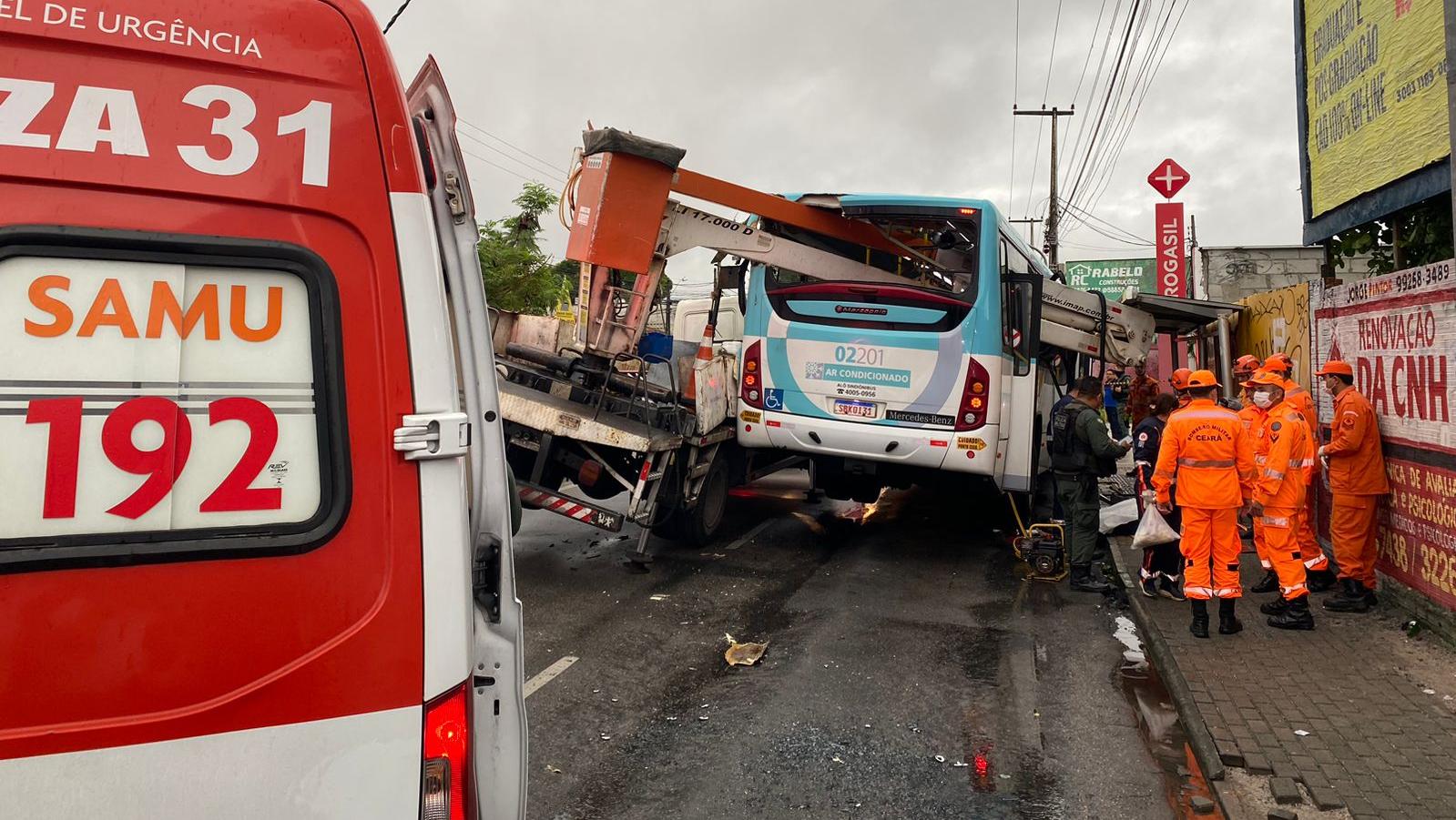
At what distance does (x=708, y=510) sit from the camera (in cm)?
870

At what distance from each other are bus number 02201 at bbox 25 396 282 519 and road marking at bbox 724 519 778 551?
7150 millimetres

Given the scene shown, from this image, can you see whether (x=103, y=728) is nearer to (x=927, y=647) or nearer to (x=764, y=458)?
(x=927, y=647)

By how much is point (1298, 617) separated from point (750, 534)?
4.77 m

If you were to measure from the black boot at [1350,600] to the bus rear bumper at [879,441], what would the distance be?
252cm

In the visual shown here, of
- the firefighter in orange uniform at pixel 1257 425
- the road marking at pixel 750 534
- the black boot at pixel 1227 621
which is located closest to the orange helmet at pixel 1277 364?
the firefighter in orange uniform at pixel 1257 425

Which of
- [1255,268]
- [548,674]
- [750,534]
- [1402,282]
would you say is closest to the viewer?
[548,674]

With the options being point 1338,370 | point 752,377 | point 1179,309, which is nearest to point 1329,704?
point 1338,370

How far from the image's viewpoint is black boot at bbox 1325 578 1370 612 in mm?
6547

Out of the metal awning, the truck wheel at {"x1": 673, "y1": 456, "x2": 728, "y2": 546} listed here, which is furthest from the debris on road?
the metal awning

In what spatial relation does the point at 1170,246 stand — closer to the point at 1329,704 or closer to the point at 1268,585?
the point at 1268,585

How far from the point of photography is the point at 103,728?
1.58 metres

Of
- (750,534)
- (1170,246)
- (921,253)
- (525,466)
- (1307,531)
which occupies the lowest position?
(750,534)

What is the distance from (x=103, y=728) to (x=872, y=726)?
3.72m

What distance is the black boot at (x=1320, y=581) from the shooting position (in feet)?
23.6
